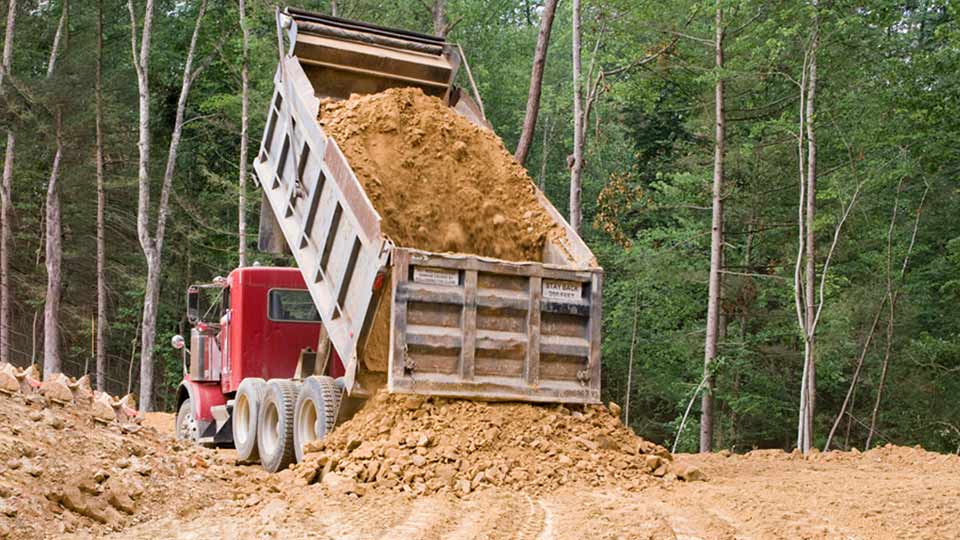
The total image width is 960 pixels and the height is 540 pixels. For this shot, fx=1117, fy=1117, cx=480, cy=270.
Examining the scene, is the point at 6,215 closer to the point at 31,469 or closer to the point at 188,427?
the point at 188,427

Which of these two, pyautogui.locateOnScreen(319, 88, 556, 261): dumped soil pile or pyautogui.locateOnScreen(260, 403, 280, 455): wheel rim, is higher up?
pyautogui.locateOnScreen(319, 88, 556, 261): dumped soil pile

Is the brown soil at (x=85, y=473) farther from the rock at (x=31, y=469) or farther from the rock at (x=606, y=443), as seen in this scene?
the rock at (x=606, y=443)

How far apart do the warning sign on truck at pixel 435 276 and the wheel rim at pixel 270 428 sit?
249cm

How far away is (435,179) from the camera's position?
10.0 meters

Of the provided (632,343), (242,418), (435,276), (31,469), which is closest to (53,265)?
(632,343)

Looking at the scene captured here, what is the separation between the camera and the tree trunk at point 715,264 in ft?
59.0

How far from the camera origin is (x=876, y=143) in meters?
17.4

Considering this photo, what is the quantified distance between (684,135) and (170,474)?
22157 mm

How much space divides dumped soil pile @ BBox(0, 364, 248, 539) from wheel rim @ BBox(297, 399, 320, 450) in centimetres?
70

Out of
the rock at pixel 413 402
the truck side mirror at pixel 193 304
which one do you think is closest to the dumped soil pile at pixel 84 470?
the rock at pixel 413 402

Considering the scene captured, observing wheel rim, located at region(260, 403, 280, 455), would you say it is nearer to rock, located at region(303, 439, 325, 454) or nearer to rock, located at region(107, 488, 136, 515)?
rock, located at region(303, 439, 325, 454)

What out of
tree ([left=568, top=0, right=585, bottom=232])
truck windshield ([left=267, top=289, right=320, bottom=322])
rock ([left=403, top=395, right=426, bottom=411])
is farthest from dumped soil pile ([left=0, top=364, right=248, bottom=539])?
tree ([left=568, top=0, right=585, bottom=232])

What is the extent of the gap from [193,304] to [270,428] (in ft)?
10.3

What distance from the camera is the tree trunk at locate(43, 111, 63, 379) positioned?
2731 centimetres
